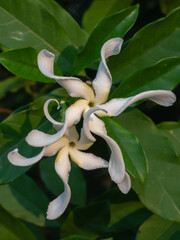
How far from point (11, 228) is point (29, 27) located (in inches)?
24.4

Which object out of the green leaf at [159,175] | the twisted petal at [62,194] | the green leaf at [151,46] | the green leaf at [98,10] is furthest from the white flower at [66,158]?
the green leaf at [98,10]

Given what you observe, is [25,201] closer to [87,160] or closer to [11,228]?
[11,228]

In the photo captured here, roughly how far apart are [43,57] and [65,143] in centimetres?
21

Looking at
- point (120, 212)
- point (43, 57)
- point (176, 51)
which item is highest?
point (43, 57)

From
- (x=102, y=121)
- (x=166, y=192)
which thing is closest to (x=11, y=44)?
(x=102, y=121)

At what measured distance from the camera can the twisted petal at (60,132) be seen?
0.73 m

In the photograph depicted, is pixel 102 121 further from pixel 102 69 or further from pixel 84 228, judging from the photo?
pixel 84 228

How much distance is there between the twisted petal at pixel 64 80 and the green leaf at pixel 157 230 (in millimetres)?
492

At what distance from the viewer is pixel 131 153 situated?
31.2 inches

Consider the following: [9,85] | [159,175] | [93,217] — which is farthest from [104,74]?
[9,85]

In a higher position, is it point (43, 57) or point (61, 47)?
point (43, 57)

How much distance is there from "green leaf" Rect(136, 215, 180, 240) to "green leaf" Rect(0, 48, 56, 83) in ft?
1.83

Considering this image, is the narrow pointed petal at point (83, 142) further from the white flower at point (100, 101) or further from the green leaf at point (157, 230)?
the green leaf at point (157, 230)

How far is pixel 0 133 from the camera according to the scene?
0.94m
